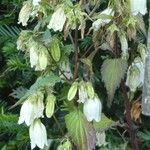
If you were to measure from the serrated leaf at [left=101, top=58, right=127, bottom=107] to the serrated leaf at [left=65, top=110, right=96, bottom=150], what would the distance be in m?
0.09

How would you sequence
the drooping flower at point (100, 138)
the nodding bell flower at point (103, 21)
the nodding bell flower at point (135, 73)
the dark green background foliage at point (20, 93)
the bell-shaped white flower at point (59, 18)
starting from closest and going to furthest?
the bell-shaped white flower at point (59, 18), the nodding bell flower at point (103, 21), the nodding bell flower at point (135, 73), the drooping flower at point (100, 138), the dark green background foliage at point (20, 93)

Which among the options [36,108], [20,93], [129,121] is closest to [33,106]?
[36,108]

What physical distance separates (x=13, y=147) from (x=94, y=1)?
2.73 ft

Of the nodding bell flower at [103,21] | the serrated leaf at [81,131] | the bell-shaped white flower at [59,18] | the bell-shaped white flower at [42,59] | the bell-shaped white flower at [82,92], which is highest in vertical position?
the bell-shaped white flower at [59,18]

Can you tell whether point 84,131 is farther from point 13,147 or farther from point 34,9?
point 13,147

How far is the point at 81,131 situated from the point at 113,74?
0.59ft

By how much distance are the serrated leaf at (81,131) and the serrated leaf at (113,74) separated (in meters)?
0.09

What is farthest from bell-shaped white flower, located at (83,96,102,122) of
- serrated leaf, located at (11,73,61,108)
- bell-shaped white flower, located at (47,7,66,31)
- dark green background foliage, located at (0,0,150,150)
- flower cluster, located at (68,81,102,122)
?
dark green background foliage, located at (0,0,150,150)

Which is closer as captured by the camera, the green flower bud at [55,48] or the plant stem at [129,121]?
the green flower bud at [55,48]

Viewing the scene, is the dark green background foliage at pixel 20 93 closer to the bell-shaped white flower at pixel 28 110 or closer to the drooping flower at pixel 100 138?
the drooping flower at pixel 100 138

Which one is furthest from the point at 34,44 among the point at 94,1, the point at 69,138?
the point at 69,138

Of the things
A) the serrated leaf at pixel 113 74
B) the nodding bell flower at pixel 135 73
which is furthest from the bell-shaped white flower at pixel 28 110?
the nodding bell flower at pixel 135 73

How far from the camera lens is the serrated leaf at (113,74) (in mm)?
1385

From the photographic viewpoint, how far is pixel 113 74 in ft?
4.60
